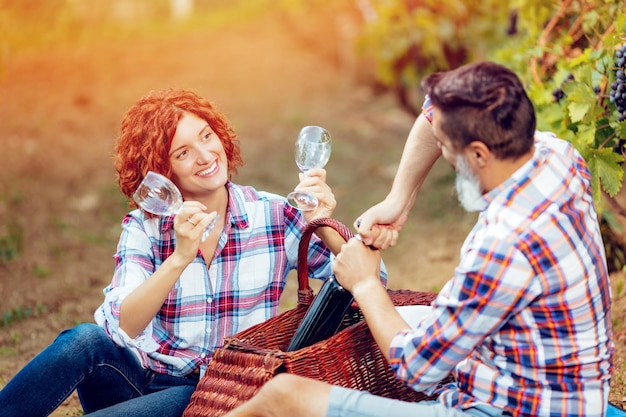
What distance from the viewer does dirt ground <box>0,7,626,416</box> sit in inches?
195

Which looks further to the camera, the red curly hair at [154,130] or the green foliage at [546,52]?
the green foliage at [546,52]

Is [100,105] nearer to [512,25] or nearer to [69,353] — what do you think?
[512,25]

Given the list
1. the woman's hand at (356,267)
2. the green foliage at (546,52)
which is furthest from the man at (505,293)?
the green foliage at (546,52)

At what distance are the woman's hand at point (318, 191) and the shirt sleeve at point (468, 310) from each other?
30.5 inches

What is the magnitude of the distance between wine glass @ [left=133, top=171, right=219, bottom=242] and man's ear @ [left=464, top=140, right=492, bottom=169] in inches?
36.9

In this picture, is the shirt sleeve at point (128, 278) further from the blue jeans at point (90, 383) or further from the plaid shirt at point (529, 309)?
the plaid shirt at point (529, 309)

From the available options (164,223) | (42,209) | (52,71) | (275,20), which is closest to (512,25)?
(164,223)

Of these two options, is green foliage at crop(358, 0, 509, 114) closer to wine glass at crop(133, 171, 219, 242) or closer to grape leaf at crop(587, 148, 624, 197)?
grape leaf at crop(587, 148, 624, 197)

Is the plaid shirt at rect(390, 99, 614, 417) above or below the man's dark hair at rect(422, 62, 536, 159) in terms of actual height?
below

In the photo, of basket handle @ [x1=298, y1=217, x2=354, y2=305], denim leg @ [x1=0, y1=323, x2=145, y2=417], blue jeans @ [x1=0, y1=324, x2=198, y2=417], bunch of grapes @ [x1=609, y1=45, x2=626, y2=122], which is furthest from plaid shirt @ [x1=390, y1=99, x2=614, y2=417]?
denim leg @ [x1=0, y1=323, x2=145, y2=417]

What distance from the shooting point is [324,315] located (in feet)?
8.20

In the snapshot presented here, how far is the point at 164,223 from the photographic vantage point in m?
2.82

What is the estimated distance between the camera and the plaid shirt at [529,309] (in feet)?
6.23

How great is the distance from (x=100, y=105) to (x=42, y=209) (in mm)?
2109
